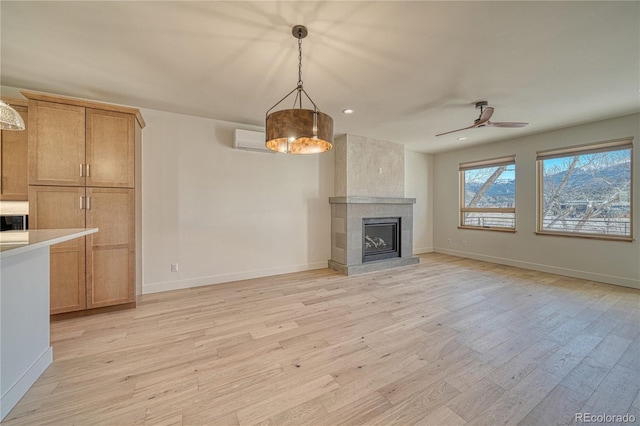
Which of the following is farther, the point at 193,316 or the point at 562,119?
the point at 562,119

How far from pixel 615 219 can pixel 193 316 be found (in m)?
6.46

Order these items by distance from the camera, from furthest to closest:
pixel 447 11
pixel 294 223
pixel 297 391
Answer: pixel 294 223, pixel 447 11, pixel 297 391

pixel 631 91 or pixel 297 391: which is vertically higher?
pixel 631 91

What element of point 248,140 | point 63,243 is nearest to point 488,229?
point 248,140

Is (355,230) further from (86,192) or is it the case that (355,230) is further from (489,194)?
(86,192)

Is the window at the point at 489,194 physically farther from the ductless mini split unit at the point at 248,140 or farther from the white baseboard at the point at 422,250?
the ductless mini split unit at the point at 248,140


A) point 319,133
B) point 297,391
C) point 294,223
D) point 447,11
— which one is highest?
point 447,11

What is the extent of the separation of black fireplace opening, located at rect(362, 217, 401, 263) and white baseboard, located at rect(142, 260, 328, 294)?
101 cm

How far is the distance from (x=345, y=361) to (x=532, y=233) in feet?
16.4

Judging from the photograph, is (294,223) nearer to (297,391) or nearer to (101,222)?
(101,222)

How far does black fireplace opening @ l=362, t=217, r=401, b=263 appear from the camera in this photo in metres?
5.02

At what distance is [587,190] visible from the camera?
14.0 feet

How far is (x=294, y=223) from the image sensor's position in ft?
15.5

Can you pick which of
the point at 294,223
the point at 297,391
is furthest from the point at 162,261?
the point at 297,391
